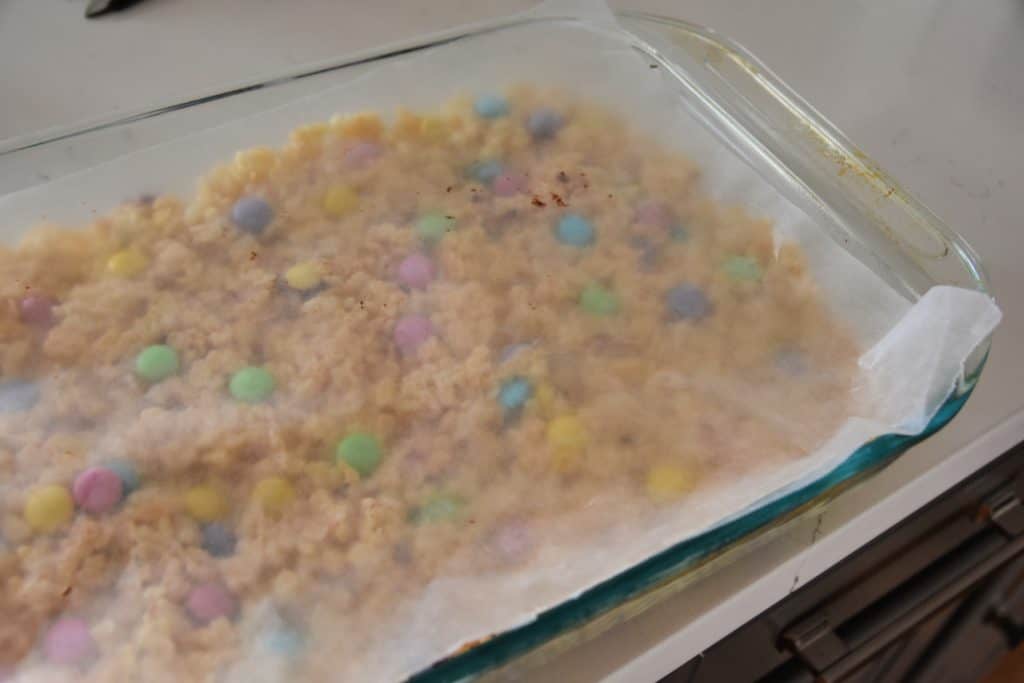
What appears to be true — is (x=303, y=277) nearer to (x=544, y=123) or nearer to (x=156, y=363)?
(x=156, y=363)

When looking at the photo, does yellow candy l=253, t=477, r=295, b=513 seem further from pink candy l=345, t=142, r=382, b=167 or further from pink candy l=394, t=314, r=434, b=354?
pink candy l=345, t=142, r=382, b=167

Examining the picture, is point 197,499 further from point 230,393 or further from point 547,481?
point 547,481

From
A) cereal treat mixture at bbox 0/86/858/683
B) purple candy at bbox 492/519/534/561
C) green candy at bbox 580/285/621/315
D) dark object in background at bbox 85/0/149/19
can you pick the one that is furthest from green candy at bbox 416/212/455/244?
dark object in background at bbox 85/0/149/19

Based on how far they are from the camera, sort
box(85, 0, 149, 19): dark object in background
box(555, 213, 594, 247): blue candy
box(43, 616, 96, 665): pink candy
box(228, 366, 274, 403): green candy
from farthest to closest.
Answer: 1. box(85, 0, 149, 19): dark object in background
2. box(555, 213, 594, 247): blue candy
3. box(228, 366, 274, 403): green candy
4. box(43, 616, 96, 665): pink candy

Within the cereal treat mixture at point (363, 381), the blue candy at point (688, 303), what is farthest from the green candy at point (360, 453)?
the blue candy at point (688, 303)

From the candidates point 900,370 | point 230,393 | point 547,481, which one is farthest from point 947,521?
point 230,393

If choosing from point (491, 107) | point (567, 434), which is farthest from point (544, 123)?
point (567, 434)

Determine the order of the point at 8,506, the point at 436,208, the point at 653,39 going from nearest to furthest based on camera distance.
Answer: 1. the point at 8,506
2. the point at 436,208
3. the point at 653,39
